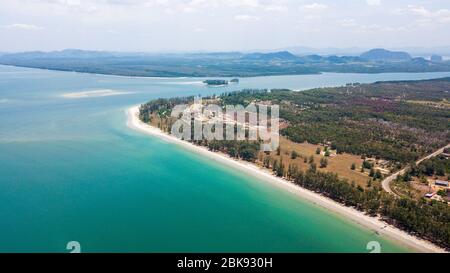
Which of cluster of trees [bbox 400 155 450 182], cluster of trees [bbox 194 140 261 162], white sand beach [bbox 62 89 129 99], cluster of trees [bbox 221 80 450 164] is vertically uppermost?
white sand beach [bbox 62 89 129 99]

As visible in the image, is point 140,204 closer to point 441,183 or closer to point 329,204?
point 329,204

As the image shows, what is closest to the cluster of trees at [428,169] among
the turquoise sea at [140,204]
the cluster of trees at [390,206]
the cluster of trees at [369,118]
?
the cluster of trees at [369,118]

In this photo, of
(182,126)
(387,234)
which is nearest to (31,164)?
(182,126)

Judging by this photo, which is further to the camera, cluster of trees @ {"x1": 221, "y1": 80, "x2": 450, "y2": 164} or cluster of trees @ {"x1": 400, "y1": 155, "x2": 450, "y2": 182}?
cluster of trees @ {"x1": 221, "y1": 80, "x2": 450, "y2": 164}

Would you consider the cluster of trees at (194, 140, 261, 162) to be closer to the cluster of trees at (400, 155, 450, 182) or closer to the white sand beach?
the cluster of trees at (400, 155, 450, 182)

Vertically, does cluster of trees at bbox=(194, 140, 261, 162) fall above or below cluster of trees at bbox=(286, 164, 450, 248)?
above

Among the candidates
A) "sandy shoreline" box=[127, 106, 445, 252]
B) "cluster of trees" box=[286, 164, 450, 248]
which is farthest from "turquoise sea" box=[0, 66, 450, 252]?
"cluster of trees" box=[286, 164, 450, 248]

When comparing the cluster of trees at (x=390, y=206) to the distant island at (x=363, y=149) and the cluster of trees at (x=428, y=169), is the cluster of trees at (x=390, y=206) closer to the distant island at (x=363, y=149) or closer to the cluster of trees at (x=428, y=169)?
the distant island at (x=363, y=149)

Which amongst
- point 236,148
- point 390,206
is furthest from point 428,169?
point 236,148

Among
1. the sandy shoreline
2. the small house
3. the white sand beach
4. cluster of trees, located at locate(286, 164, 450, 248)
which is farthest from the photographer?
the white sand beach
